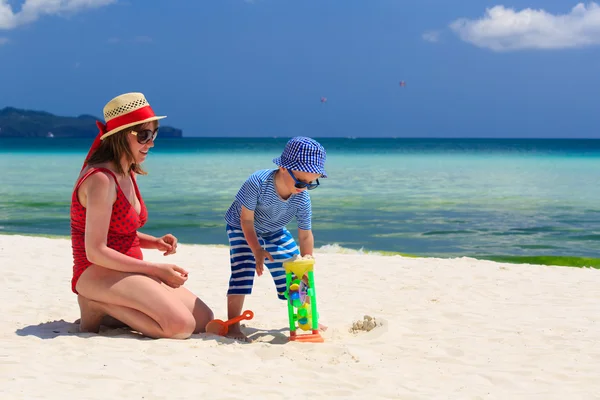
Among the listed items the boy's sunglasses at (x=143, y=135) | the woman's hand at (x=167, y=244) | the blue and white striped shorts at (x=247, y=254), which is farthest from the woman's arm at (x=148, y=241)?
the boy's sunglasses at (x=143, y=135)

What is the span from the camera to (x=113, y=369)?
3648mm

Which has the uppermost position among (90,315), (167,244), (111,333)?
(167,244)

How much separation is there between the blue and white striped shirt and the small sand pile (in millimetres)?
803

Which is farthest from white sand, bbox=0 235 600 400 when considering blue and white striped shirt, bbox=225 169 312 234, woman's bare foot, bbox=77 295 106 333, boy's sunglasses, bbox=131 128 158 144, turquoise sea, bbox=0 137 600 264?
turquoise sea, bbox=0 137 600 264

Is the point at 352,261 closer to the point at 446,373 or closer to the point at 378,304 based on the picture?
the point at 378,304

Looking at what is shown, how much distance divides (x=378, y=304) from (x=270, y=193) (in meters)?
1.81

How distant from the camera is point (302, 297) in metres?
4.50

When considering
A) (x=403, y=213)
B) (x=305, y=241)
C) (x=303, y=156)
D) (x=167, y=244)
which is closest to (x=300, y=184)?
(x=303, y=156)

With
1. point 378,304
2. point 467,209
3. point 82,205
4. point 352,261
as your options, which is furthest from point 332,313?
point 467,209

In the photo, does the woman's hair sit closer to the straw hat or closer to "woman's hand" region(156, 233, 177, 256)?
the straw hat

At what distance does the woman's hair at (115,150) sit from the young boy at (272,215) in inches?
30.2

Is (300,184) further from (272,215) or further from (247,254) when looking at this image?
(247,254)

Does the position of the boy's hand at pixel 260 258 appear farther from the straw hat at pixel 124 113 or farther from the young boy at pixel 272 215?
the straw hat at pixel 124 113

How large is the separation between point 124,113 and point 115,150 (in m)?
0.24
